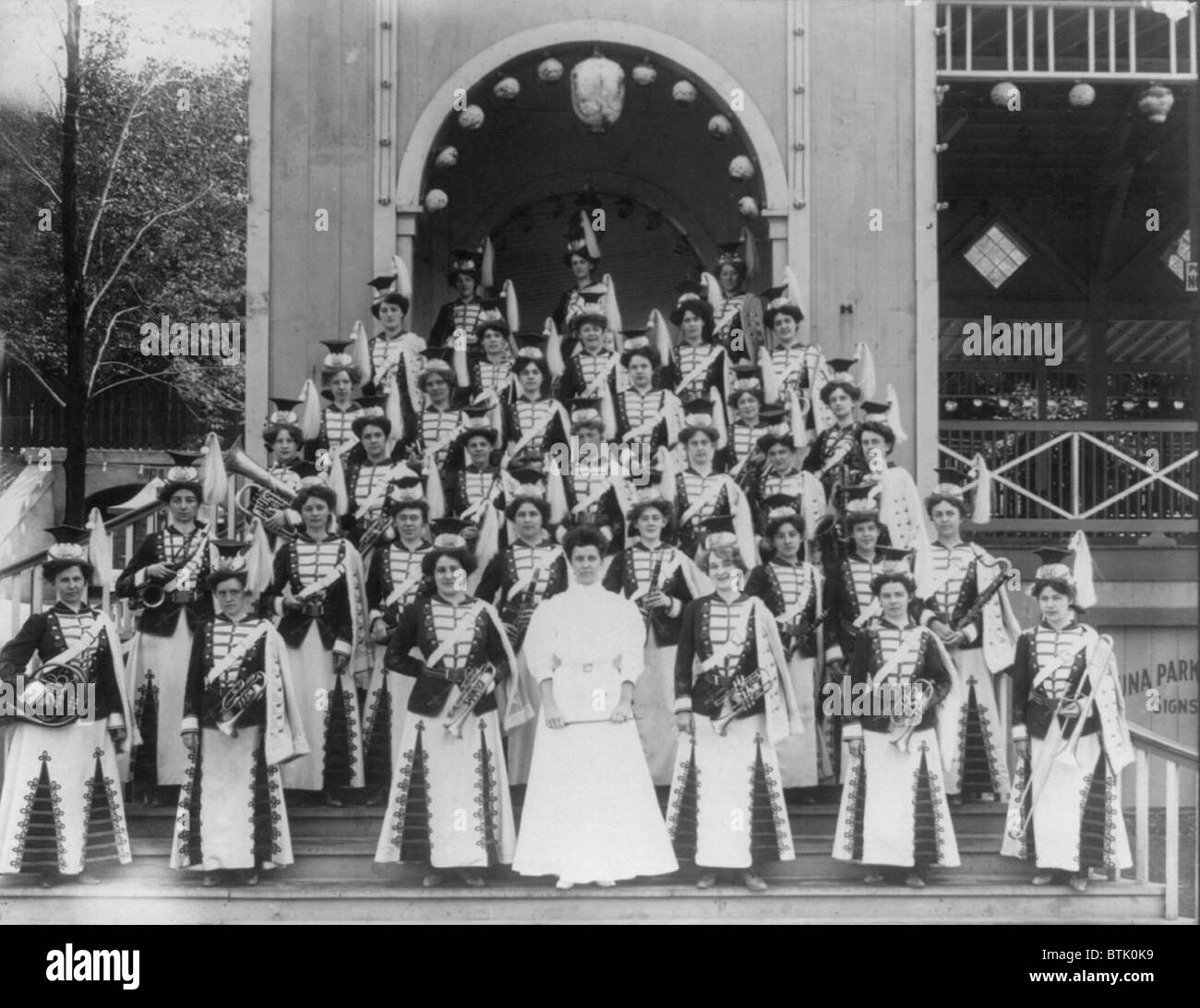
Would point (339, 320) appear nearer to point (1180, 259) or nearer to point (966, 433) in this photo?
point (966, 433)

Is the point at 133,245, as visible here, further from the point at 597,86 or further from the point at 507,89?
the point at 597,86

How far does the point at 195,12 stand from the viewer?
1038 centimetres

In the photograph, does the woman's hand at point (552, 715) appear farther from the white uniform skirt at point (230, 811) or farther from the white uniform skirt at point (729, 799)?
the white uniform skirt at point (230, 811)

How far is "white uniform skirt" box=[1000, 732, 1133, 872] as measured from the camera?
7609 mm

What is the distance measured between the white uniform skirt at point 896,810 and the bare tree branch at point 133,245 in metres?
6.40

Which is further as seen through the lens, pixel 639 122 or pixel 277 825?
pixel 639 122

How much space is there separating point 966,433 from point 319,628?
5365mm

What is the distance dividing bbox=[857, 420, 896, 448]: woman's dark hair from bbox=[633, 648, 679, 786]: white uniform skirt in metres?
1.61

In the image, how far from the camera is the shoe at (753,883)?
24.4ft

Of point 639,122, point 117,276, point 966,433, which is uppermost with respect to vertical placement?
point 639,122

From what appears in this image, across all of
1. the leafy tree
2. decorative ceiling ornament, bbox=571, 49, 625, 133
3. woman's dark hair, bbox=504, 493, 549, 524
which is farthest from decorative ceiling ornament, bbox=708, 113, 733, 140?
woman's dark hair, bbox=504, 493, 549, 524

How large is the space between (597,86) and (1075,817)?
5.25 meters
